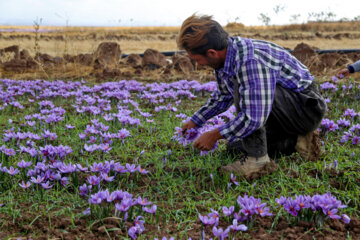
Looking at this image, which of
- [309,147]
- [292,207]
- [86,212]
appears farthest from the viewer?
[309,147]

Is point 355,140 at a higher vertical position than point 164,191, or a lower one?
higher

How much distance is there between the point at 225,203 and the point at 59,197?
3.67 ft

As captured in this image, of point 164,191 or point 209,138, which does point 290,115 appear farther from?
point 164,191

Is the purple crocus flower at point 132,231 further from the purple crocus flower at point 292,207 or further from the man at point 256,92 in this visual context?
the man at point 256,92

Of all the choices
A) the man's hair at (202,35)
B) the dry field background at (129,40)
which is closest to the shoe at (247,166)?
the man's hair at (202,35)

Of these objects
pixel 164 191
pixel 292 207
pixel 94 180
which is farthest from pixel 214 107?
pixel 292 207

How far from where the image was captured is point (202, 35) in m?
2.80

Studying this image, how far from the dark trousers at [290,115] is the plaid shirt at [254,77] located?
3.3 inches

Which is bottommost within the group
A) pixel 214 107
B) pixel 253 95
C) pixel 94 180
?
pixel 94 180

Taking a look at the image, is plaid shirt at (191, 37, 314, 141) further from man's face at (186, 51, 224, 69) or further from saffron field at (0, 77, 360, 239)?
saffron field at (0, 77, 360, 239)

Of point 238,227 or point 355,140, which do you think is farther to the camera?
point 355,140

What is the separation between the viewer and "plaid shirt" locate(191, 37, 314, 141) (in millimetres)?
2701

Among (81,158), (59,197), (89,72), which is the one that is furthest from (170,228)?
(89,72)

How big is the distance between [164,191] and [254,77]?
1.03 m
